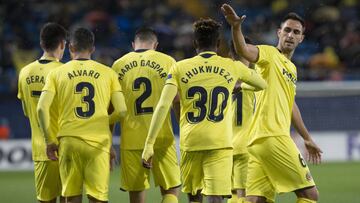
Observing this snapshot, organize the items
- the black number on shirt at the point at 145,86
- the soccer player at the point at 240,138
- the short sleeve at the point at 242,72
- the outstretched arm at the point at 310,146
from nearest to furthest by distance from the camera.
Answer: the short sleeve at the point at 242,72
the outstretched arm at the point at 310,146
the black number on shirt at the point at 145,86
the soccer player at the point at 240,138

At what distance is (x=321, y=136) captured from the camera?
1920 centimetres

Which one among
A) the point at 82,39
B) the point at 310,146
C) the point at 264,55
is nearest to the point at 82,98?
the point at 82,39

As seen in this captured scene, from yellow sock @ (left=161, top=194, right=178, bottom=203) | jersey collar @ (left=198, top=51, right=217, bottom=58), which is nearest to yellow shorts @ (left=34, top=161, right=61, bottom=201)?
yellow sock @ (left=161, top=194, right=178, bottom=203)

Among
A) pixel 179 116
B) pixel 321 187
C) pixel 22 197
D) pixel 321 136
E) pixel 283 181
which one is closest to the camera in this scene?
pixel 283 181

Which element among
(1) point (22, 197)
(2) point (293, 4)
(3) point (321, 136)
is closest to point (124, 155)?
(1) point (22, 197)

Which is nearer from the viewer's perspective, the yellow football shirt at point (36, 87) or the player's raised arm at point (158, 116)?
the player's raised arm at point (158, 116)

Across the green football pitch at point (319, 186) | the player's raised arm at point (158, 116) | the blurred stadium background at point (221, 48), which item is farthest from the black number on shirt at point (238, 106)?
the blurred stadium background at point (221, 48)

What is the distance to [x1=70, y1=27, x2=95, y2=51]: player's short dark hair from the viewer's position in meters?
8.73

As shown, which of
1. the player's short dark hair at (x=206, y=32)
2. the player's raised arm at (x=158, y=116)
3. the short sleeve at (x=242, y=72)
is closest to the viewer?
the player's raised arm at (x=158, y=116)

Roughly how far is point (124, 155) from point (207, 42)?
1.70 metres

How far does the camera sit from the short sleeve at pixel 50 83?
8.66 meters

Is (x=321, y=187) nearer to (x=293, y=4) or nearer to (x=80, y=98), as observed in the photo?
(x=80, y=98)

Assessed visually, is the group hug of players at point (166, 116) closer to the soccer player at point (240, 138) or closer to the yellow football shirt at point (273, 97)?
the yellow football shirt at point (273, 97)

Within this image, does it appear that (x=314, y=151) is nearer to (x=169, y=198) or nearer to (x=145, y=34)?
(x=169, y=198)
